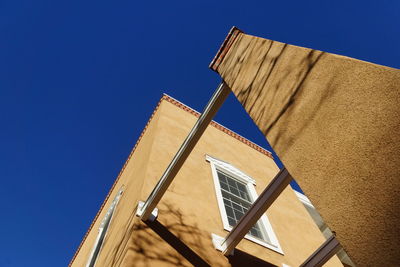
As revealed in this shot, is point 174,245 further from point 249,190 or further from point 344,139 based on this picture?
point 249,190

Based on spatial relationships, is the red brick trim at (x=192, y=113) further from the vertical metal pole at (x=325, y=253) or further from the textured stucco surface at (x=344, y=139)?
the textured stucco surface at (x=344, y=139)

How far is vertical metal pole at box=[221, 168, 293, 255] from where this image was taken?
4195 mm

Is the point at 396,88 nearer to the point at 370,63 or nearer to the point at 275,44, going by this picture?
the point at 370,63

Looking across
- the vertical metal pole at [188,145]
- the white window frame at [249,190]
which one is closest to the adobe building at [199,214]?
the white window frame at [249,190]

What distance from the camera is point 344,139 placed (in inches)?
61.4

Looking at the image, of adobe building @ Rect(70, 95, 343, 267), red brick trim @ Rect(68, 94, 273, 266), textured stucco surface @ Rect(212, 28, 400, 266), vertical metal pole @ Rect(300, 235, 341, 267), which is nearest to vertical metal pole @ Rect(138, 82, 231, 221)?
adobe building @ Rect(70, 95, 343, 267)

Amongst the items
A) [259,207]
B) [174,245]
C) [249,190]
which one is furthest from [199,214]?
[249,190]

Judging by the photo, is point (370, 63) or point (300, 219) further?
point (300, 219)

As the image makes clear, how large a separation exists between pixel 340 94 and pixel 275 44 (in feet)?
4.42

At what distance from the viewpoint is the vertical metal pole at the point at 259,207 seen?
4195 mm

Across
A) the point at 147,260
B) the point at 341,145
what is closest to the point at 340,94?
the point at 341,145

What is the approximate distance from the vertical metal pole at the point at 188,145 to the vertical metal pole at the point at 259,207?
151 cm

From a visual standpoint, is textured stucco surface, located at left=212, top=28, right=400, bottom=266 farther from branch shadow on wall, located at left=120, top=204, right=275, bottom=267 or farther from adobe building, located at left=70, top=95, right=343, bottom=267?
adobe building, located at left=70, top=95, right=343, bottom=267

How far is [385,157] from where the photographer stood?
127 cm
